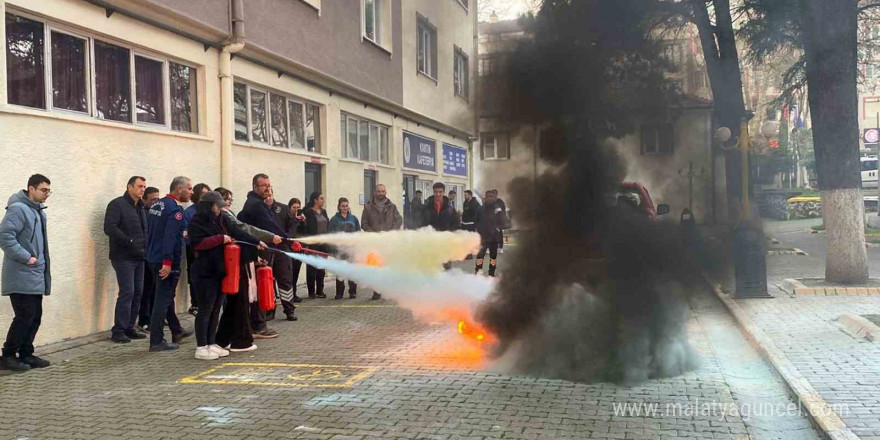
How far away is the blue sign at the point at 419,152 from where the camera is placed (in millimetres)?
17656

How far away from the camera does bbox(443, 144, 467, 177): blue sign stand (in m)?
20.2

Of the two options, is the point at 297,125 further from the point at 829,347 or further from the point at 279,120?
the point at 829,347

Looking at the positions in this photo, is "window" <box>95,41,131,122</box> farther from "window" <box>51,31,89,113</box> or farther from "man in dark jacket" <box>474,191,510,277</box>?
"man in dark jacket" <box>474,191,510,277</box>

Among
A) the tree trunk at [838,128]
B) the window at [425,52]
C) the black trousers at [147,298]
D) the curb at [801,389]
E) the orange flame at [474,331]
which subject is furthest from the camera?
the window at [425,52]

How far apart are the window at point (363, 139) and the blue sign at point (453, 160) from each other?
3.76 m

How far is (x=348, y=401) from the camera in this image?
514 cm

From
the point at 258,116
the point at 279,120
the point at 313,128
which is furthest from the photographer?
the point at 313,128

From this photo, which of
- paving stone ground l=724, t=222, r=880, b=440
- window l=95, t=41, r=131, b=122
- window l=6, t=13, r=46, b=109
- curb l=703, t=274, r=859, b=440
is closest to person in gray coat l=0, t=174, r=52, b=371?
window l=6, t=13, r=46, b=109

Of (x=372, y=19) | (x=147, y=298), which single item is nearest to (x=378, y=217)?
(x=147, y=298)

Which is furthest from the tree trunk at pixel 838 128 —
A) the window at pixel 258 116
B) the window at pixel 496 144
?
the window at pixel 258 116

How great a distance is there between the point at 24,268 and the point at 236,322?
6.78 feet

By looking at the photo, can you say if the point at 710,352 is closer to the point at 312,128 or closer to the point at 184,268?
the point at 184,268

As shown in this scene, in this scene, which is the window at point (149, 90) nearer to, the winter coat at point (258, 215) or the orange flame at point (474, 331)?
the winter coat at point (258, 215)

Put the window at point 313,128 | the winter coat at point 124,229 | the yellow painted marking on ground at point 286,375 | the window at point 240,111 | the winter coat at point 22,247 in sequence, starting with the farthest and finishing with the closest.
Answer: the window at point 313,128
the window at point 240,111
the winter coat at point 124,229
the winter coat at point 22,247
the yellow painted marking on ground at point 286,375
